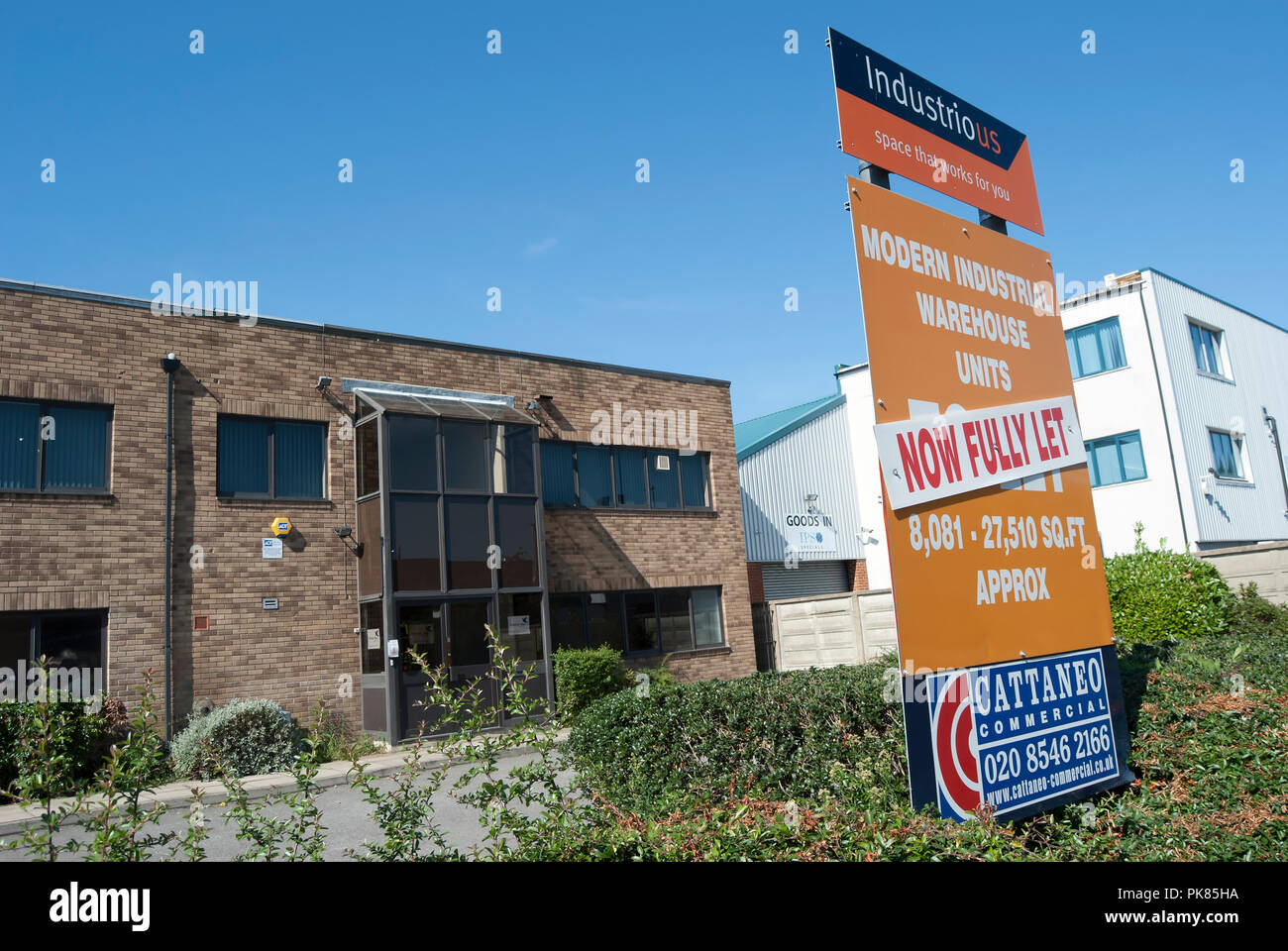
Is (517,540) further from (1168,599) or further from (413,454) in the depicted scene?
(1168,599)

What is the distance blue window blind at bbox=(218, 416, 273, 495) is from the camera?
45.6ft

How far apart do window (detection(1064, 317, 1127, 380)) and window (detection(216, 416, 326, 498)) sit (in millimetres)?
18764

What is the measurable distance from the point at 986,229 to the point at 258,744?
11.3m

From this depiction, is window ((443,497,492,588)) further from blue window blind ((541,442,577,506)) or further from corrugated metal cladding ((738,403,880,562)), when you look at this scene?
corrugated metal cladding ((738,403,880,562))

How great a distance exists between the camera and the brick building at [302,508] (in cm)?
1245

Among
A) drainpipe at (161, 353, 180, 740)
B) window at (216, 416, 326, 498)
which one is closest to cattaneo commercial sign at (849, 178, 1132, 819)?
drainpipe at (161, 353, 180, 740)

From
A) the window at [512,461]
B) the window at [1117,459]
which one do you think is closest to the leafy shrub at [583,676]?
the window at [512,461]

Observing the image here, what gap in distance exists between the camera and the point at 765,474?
2345 centimetres

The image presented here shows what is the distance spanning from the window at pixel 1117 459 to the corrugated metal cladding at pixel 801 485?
20.7 ft

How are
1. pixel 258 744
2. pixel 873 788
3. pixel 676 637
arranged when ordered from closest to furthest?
pixel 873 788 → pixel 258 744 → pixel 676 637

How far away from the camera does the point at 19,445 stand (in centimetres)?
1235

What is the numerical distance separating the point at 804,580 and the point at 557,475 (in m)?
9.06

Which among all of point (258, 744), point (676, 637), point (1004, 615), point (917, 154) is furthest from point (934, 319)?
point (676, 637)
